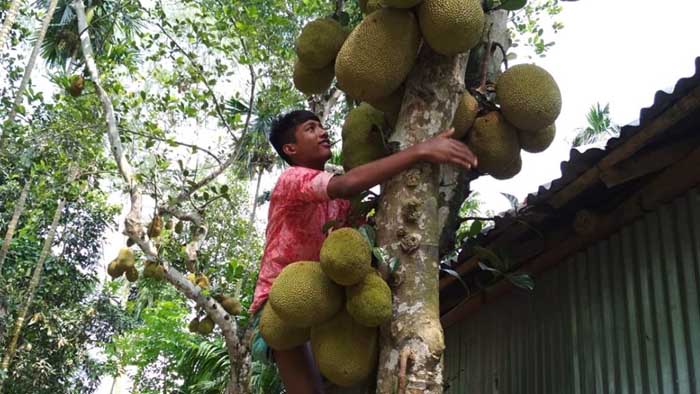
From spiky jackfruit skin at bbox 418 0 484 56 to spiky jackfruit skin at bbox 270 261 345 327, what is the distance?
0.70m

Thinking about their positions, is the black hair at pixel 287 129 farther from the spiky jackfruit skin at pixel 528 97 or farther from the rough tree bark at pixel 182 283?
the rough tree bark at pixel 182 283

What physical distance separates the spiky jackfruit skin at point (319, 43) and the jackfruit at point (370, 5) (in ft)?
0.42

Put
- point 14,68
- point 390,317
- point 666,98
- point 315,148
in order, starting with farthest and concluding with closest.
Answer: point 14,68 < point 315,148 < point 666,98 < point 390,317

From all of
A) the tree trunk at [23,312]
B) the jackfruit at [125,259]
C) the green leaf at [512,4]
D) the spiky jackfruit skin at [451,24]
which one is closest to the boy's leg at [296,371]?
the spiky jackfruit skin at [451,24]

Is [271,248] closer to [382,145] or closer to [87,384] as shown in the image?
[382,145]

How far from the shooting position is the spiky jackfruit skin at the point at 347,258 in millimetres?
1525

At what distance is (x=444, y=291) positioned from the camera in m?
3.30

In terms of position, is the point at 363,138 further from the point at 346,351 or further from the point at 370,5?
the point at 346,351

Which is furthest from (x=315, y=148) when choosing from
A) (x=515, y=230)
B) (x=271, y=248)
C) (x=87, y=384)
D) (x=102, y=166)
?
(x=87, y=384)

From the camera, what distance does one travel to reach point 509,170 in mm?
1988

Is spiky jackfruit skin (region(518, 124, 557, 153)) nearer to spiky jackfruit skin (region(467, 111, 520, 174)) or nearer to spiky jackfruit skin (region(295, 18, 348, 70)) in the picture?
spiky jackfruit skin (region(467, 111, 520, 174))

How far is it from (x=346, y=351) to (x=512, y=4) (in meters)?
1.15

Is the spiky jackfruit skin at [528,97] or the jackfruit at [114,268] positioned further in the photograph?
the jackfruit at [114,268]

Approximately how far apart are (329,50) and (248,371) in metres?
2.82
